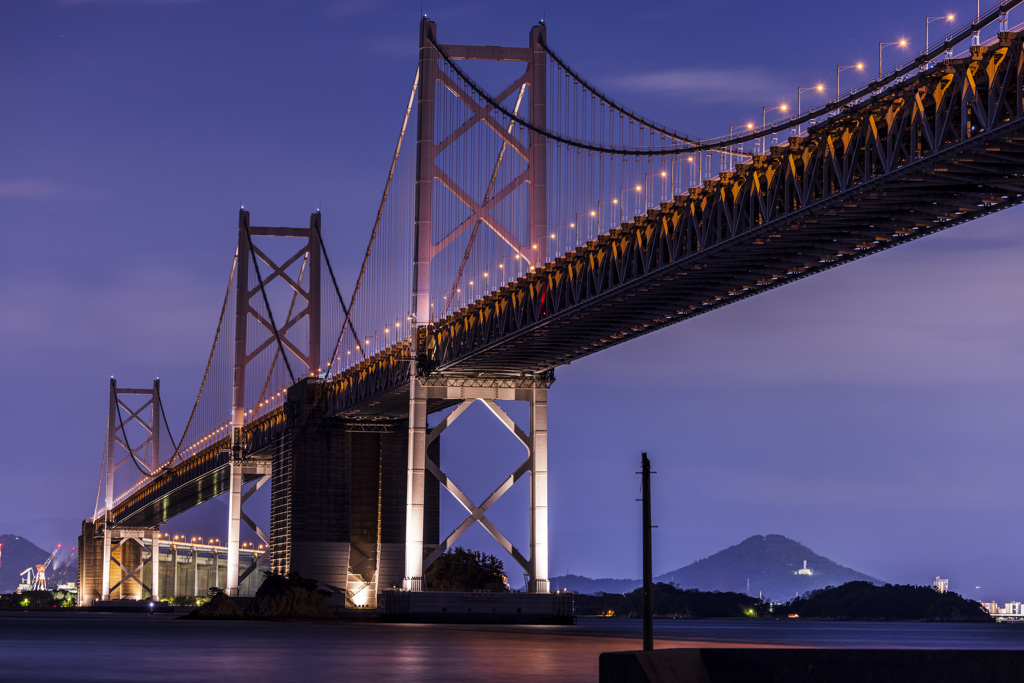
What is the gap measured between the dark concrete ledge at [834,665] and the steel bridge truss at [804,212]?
11.6m

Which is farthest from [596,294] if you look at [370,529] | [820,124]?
[370,529]

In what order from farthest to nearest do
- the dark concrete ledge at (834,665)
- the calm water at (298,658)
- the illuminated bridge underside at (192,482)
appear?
the illuminated bridge underside at (192,482) → the calm water at (298,658) → the dark concrete ledge at (834,665)

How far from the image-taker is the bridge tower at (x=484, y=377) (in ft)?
198

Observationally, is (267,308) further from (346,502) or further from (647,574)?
(647,574)

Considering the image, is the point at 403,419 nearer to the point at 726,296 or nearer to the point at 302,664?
the point at 726,296

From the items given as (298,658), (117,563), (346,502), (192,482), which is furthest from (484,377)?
(117,563)

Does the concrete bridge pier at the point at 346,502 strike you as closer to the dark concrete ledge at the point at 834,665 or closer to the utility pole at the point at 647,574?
the utility pole at the point at 647,574

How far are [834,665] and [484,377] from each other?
43.6m

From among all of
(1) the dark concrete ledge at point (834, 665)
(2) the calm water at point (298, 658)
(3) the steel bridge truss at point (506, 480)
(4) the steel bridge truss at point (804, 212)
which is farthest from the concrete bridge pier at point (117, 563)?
(1) the dark concrete ledge at point (834, 665)

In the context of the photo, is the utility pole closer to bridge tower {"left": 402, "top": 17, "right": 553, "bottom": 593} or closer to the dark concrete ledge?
the dark concrete ledge

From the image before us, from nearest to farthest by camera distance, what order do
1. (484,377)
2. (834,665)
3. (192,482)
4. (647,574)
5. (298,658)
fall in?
(834,665) → (647,574) → (298,658) → (484,377) → (192,482)

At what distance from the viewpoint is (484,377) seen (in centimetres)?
6147

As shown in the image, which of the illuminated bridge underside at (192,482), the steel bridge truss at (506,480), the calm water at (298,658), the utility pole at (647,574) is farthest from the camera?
the illuminated bridge underside at (192,482)

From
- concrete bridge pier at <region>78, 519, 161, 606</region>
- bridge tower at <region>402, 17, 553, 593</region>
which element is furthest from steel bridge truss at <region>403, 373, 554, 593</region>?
concrete bridge pier at <region>78, 519, 161, 606</region>
